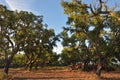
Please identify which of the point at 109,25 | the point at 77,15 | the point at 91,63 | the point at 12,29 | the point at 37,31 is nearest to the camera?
the point at 77,15

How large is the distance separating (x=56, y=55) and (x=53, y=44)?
15.6 metres

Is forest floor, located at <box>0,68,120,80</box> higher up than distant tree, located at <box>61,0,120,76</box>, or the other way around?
distant tree, located at <box>61,0,120,76</box>

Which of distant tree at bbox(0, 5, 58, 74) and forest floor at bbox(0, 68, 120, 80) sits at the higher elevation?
distant tree at bbox(0, 5, 58, 74)

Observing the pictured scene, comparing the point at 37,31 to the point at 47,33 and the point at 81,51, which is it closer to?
the point at 47,33

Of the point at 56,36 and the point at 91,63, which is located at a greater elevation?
the point at 56,36

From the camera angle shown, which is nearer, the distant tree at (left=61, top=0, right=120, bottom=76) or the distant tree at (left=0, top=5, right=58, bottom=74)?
the distant tree at (left=61, top=0, right=120, bottom=76)

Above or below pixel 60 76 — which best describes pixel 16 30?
above

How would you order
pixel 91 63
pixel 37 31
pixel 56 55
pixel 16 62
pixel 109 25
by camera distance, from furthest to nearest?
pixel 16 62
pixel 56 55
pixel 91 63
pixel 37 31
pixel 109 25

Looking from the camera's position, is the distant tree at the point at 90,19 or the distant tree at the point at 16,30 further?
the distant tree at the point at 16,30

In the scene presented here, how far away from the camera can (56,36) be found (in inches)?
2152

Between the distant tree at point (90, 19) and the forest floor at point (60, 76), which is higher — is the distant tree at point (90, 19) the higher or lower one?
the higher one

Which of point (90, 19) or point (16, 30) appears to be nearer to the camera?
point (90, 19)

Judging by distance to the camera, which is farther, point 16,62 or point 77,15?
point 16,62

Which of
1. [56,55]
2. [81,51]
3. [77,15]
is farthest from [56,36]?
[77,15]
